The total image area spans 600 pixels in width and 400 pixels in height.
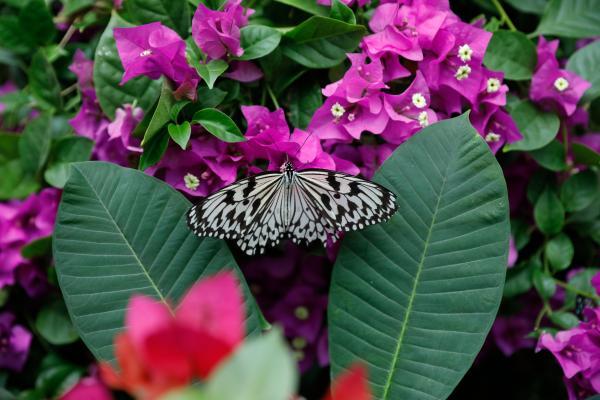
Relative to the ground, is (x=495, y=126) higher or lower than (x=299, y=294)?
higher

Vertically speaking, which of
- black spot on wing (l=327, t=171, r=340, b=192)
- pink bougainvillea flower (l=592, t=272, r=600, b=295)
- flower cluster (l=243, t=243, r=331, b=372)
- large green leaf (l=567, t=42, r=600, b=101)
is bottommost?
flower cluster (l=243, t=243, r=331, b=372)

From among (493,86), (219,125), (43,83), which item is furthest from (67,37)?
(493,86)

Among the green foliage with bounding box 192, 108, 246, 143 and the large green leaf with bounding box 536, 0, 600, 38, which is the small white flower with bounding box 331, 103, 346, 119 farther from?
the large green leaf with bounding box 536, 0, 600, 38

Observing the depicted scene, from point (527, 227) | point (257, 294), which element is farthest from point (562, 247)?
point (257, 294)

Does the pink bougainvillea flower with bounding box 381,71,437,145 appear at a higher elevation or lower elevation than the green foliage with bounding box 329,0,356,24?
lower

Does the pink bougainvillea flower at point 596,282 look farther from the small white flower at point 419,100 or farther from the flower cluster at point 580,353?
the small white flower at point 419,100

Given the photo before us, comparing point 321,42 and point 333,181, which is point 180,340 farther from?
point 321,42

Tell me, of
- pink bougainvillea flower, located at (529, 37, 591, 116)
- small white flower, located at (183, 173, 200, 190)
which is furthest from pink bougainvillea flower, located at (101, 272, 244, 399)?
pink bougainvillea flower, located at (529, 37, 591, 116)
